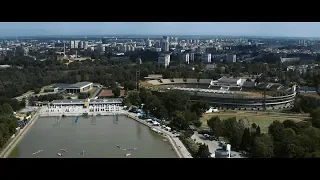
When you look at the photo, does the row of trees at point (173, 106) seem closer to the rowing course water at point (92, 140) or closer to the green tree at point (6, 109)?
the rowing course water at point (92, 140)

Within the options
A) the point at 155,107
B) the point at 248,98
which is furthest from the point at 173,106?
the point at 248,98

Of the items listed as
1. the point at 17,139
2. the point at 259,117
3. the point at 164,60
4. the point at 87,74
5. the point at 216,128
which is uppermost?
the point at 164,60

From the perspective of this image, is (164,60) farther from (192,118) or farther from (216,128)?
(216,128)

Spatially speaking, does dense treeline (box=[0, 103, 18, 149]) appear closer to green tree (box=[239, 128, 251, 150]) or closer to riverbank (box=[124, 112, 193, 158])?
riverbank (box=[124, 112, 193, 158])

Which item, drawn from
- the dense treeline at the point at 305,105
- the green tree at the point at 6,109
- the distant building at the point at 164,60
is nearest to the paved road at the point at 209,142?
the dense treeline at the point at 305,105

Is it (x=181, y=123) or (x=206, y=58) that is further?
(x=206, y=58)
